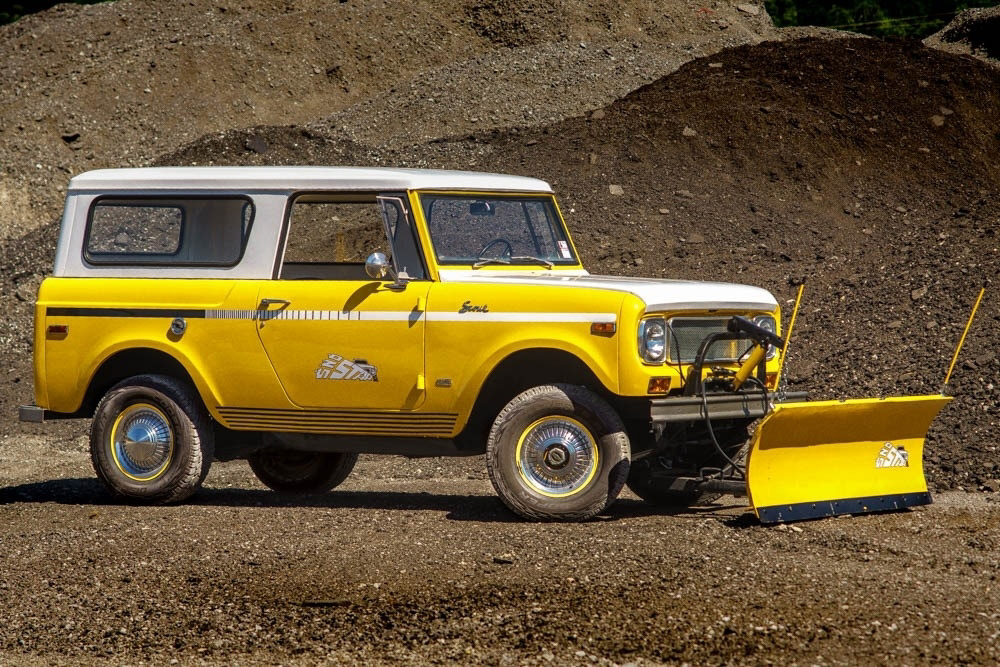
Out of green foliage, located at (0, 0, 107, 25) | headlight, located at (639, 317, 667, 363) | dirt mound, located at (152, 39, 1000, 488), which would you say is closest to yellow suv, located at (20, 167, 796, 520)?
headlight, located at (639, 317, 667, 363)

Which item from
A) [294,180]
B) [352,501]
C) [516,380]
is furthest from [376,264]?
[352,501]

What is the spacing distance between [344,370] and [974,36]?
31899mm

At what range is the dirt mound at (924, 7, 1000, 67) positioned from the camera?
36875 mm

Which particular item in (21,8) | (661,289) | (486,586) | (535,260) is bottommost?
(486,586)

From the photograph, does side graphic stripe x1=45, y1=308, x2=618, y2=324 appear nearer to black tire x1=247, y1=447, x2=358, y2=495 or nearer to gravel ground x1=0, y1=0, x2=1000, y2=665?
gravel ground x1=0, y1=0, x2=1000, y2=665

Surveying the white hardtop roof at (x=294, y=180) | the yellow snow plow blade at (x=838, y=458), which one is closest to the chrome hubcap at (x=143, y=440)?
the white hardtop roof at (x=294, y=180)

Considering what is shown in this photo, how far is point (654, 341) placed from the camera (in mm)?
9133

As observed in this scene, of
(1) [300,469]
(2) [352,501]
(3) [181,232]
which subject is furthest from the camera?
(1) [300,469]

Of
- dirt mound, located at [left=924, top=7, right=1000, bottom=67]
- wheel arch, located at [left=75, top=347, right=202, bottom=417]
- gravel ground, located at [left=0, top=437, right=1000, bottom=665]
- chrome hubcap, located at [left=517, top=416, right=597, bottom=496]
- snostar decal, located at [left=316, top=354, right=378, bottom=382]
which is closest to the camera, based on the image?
gravel ground, located at [left=0, top=437, right=1000, bottom=665]

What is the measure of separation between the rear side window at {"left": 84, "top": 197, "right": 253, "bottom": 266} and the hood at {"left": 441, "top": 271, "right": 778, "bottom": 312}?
174 cm

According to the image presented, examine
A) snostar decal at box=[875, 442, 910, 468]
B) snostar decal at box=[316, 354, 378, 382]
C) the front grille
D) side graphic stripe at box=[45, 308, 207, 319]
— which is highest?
side graphic stripe at box=[45, 308, 207, 319]

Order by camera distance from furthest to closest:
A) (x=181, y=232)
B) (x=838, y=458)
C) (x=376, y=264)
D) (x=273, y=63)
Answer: (x=273, y=63), (x=181, y=232), (x=838, y=458), (x=376, y=264)

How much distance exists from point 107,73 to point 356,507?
3037cm

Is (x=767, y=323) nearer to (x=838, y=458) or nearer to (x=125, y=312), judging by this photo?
(x=838, y=458)
